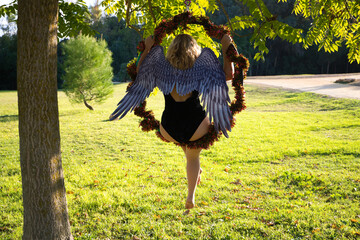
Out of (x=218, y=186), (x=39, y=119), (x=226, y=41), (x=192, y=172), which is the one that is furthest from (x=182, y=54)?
(x=218, y=186)

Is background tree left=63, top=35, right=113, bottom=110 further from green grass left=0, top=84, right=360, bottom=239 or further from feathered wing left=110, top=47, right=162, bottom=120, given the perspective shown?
feathered wing left=110, top=47, right=162, bottom=120

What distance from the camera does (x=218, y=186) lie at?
21.6 feet

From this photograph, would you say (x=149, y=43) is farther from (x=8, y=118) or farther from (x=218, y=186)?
(x=8, y=118)

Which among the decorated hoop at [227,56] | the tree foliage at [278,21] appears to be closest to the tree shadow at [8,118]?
the tree foliage at [278,21]

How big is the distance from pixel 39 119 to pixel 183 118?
1.60 m

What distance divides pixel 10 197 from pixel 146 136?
6.40 m

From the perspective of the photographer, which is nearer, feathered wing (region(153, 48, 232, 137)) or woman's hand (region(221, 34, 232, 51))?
feathered wing (region(153, 48, 232, 137))

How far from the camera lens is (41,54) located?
11.0 ft

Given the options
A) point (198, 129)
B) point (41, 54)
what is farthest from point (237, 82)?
point (41, 54)

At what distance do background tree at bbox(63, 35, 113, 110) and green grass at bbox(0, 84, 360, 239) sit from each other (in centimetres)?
806

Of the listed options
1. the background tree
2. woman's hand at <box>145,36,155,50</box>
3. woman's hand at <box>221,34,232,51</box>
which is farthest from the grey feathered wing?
the background tree

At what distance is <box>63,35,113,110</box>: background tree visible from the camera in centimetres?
1970

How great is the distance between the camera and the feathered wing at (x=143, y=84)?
3.28m

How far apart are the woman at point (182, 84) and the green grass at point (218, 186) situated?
187 centimetres
